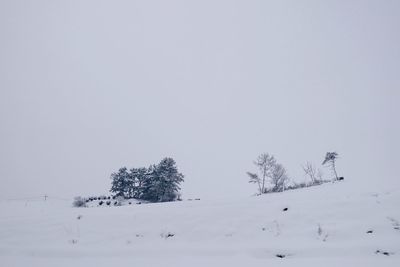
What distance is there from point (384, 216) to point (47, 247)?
10722mm

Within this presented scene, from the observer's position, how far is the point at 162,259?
310 inches

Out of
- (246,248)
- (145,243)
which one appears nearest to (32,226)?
(145,243)

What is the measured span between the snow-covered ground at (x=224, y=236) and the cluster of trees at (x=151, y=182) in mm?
31620

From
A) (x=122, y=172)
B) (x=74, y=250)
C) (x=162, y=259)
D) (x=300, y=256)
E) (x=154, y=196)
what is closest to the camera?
(x=300, y=256)

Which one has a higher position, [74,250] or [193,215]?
[193,215]

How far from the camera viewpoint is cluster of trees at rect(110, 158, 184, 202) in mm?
43281

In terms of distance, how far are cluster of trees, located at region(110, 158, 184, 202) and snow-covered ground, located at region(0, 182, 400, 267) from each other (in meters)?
31.6

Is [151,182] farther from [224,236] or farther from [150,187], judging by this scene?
[224,236]

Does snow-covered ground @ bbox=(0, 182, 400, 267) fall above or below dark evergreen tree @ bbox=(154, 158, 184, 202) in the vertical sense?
Result: below

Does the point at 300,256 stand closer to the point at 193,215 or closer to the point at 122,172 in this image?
the point at 193,215

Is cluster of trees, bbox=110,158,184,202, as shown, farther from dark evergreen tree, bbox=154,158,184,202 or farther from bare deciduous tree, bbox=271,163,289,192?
bare deciduous tree, bbox=271,163,289,192

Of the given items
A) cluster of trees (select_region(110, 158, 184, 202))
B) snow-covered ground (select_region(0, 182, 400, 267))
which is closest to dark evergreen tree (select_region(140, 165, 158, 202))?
cluster of trees (select_region(110, 158, 184, 202))

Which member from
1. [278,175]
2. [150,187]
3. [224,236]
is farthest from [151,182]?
[224,236]

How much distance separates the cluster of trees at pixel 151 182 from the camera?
43281 millimetres
